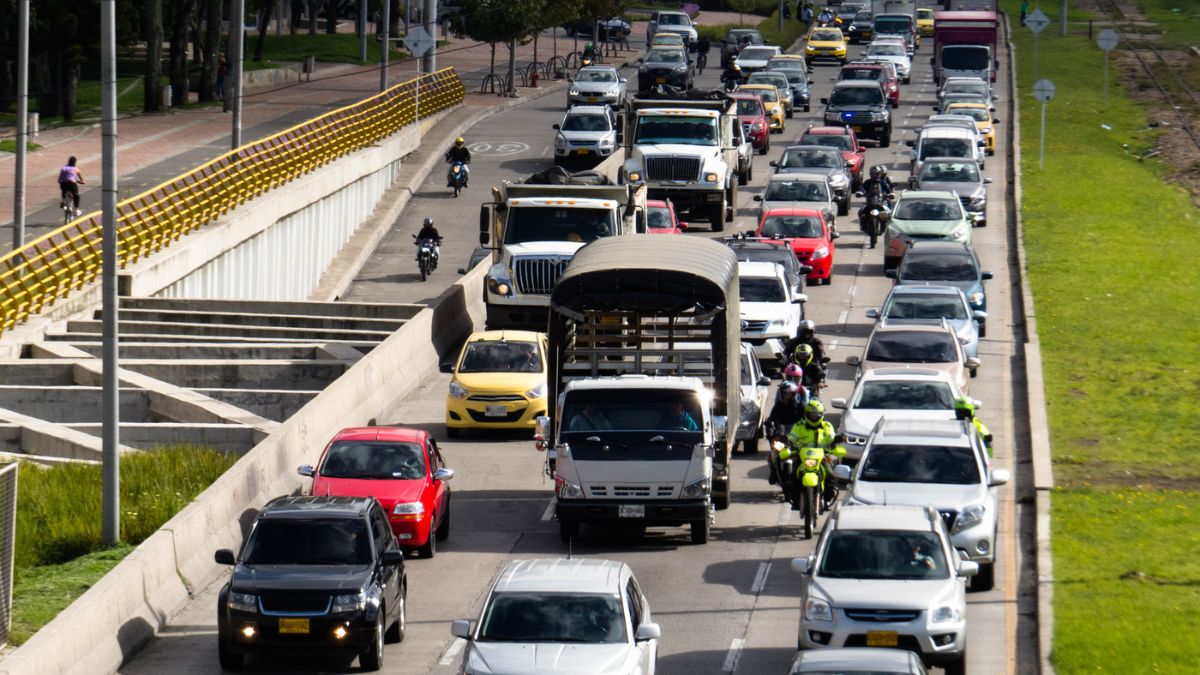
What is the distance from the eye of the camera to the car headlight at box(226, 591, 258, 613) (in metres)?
19.4

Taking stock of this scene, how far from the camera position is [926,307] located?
120 ft

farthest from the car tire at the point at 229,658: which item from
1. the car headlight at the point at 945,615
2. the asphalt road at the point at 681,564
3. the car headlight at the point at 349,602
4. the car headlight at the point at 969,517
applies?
the car headlight at the point at 969,517

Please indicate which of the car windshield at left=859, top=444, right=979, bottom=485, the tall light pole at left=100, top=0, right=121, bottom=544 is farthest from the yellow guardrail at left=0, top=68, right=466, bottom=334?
the car windshield at left=859, top=444, right=979, bottom=485

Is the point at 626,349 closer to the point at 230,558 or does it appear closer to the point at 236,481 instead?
the point at 236,481

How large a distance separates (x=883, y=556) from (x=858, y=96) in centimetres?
5309

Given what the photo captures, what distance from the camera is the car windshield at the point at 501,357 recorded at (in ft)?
109

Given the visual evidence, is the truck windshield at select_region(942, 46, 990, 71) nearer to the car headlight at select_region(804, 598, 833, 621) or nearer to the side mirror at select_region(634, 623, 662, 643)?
the car headlight at select_region(804, 598, 833, 621)

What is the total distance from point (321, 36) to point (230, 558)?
102320 mm

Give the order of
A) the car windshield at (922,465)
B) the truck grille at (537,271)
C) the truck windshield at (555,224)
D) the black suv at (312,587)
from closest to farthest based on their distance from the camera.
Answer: the black suv at (312,587) < the car windshield at (922,465) < the truck grille at (537,271) < the truck windshield at (555,224)

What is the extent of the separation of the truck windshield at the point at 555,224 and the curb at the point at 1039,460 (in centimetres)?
826

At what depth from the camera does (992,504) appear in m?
22.9

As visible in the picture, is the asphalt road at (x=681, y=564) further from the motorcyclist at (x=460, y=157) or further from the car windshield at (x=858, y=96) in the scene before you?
the car windshield at (x=858, y=96)

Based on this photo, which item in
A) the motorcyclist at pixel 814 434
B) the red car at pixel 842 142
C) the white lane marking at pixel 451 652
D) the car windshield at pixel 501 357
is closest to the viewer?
the white lane marking at pixel 451 652

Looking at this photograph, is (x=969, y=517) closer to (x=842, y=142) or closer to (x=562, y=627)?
(x=562, y=627)
